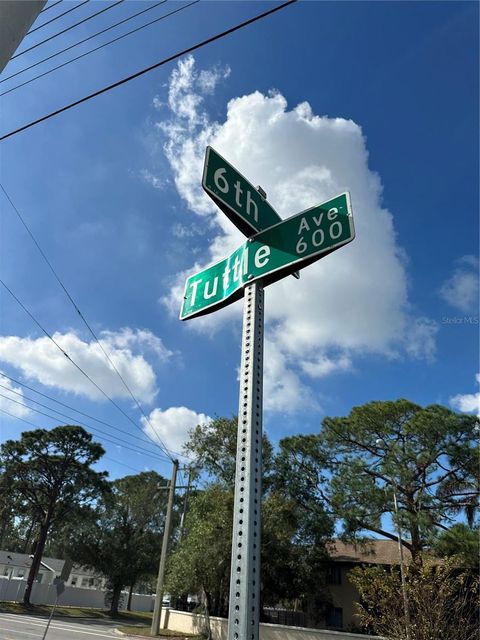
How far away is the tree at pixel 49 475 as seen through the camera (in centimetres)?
3159

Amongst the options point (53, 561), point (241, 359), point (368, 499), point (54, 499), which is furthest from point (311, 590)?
point (53, 561)

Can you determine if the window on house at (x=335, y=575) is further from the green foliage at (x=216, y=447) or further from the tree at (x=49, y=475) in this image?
the tree at (x=49, y=475)

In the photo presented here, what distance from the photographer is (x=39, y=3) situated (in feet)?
6.53

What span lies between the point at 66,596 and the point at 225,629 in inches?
1016

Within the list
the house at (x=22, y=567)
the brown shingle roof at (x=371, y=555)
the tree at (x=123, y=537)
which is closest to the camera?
the brown shingle roof at (x=371, y=555)

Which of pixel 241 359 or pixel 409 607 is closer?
pixel 241 359

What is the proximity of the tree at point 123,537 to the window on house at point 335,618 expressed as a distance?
14.8m

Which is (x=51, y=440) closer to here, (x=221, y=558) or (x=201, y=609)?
(x=201, y=609)

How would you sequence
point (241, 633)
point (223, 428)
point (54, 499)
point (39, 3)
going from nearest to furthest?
point (241, 633) → point (39, 3) → point (223, 428) → point (54, 499)

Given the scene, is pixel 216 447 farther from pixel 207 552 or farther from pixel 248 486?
pixel 248 486

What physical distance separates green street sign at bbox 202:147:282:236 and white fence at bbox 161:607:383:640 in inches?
627

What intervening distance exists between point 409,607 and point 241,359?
33.1ft

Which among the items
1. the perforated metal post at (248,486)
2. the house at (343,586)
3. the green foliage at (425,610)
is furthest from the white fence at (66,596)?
the perforated metal post at (248,486)

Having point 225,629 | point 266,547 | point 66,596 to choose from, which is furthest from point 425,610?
point 66,596
